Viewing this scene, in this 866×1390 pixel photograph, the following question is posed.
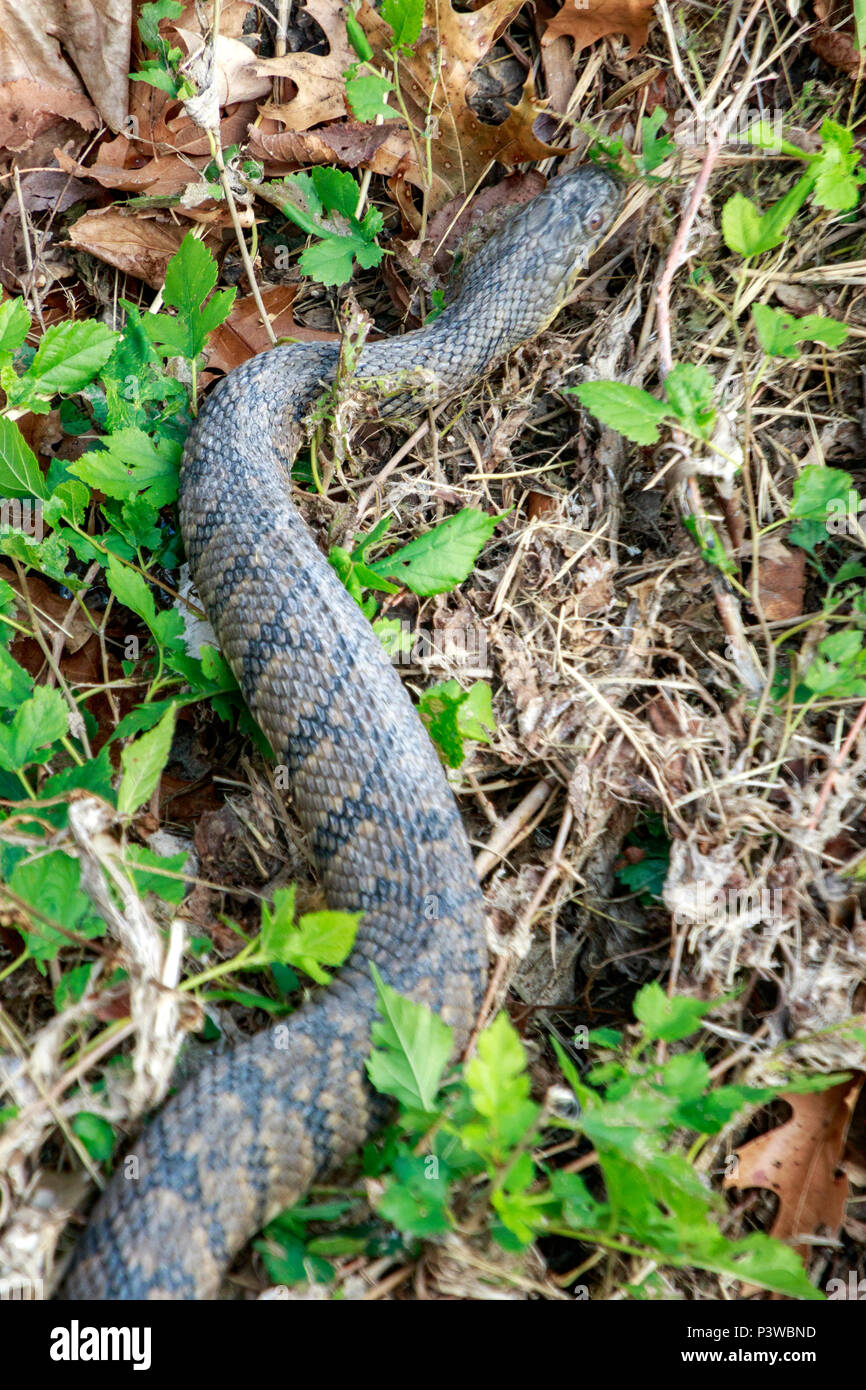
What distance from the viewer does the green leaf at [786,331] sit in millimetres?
3451

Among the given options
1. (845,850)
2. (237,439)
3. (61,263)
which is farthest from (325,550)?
(845,850)

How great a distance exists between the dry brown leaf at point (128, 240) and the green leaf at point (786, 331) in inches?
105

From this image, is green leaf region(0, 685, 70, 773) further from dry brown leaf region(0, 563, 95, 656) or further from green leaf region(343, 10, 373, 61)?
green leaf region(343, 10, 373, 61)

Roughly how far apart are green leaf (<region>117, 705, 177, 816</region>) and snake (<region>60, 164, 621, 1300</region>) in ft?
2.34

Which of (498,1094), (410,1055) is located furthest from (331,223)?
(498,1094)

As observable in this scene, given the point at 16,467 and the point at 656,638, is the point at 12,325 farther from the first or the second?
the point at 656,638

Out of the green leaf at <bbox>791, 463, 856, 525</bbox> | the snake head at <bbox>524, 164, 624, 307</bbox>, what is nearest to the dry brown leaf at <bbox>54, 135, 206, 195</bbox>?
the snake head at <bbox>524, 164, 624, 307</bbox>

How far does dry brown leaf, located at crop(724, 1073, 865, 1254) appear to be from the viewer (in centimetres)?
301

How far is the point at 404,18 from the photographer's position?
3.93 metres

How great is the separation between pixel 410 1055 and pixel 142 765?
3.71 feet

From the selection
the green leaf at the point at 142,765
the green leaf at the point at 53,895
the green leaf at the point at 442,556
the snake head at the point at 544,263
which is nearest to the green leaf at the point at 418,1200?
the green leaf at the point at 53,895

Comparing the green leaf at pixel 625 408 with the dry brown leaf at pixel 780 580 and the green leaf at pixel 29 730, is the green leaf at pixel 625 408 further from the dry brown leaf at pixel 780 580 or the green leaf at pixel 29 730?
the green leaf at pixel 29 730
